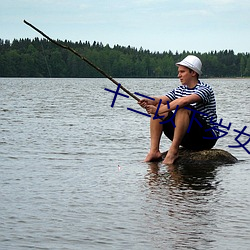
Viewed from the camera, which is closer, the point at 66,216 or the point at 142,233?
the point at 142,233

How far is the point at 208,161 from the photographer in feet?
31.2

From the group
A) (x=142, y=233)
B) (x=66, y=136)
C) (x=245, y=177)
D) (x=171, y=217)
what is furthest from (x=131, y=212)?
(x=66, y=136)

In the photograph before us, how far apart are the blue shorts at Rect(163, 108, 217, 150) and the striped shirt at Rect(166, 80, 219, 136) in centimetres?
7

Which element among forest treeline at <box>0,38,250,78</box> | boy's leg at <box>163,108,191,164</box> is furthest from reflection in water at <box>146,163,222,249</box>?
forest treeline at <box>0,38,250,78</box>

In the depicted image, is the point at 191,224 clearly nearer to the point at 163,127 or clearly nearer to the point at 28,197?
the point at 28,197

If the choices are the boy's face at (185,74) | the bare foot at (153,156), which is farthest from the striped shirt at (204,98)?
the bare foot at (153,156)

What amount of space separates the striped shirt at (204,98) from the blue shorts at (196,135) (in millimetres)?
74

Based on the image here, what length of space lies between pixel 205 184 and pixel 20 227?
107 inches

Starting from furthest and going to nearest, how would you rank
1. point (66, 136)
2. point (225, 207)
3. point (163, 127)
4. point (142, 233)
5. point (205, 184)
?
point (66, 136) → point (163, 127) → point (205, 184) → point (225, 207) → point (142, 233)

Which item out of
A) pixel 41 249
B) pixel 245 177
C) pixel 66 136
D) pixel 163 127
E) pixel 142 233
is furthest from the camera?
pixel 66 136

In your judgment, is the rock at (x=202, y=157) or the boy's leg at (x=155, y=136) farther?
the rock at (x=202, y=157)

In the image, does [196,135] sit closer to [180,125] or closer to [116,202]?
[180,125]

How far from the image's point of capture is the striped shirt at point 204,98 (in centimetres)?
887

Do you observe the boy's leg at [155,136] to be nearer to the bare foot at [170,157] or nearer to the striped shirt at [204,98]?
the bare foot at [170,157]
